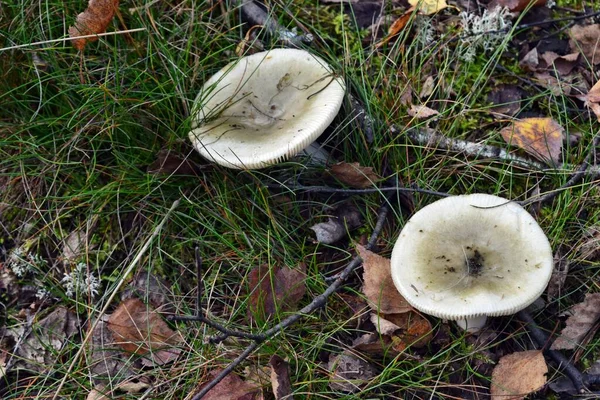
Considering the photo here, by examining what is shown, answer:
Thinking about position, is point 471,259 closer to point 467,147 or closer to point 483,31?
point 467,147

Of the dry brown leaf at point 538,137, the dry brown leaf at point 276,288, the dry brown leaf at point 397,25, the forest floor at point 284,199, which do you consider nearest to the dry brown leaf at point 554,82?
the forest floor at point 284,199

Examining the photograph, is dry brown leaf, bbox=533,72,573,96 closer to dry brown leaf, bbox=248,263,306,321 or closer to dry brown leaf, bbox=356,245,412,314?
dry brown leaf, bbox=356,245,412,314

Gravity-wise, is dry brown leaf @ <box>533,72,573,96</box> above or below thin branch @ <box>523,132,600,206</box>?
above

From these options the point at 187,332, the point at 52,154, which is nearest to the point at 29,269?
the point at 52,154

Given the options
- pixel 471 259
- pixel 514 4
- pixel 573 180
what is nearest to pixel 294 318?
pixel 471 259

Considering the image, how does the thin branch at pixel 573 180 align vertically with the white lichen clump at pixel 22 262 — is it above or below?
above

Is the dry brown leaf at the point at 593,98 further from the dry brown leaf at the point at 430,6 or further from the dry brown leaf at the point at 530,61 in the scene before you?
the dry brown leaf at the point at 430,6

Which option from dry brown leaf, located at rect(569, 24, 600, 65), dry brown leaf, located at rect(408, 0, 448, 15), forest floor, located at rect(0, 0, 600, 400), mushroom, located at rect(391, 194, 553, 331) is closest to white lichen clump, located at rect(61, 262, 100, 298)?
forest floor, located at rect(0, 0, 600, 400)
